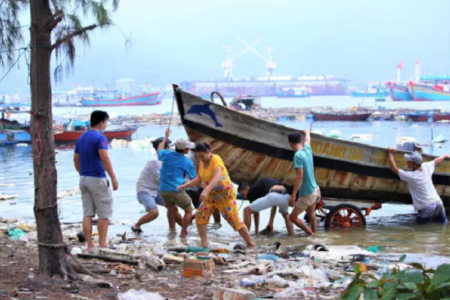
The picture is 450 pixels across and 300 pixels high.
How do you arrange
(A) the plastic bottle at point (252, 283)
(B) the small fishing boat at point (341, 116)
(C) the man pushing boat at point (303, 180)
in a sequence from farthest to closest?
(B) the small fishing boat at point (341, 116)
(C) the man pushing boat at point (303, 180)
(A) the plastic bottle at point (252, 283)

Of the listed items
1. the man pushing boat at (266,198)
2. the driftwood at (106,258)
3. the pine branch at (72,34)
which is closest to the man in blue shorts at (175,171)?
the man pushing boat at (266,198)

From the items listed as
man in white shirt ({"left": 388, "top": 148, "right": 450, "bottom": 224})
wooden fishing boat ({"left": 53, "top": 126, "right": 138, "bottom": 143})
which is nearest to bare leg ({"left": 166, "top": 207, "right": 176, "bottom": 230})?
man in white shirt ({"left": 388, "top": 148, "right": 450, "bottom": 224})

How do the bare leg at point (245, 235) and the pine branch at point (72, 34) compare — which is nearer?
the pine branch at point (72, 34)

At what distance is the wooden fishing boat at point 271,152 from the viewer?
36.6 ft

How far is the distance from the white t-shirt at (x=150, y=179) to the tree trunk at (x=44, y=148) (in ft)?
13.7

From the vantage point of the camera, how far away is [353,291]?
4340 mm

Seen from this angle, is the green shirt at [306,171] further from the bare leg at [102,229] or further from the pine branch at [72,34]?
the pine branch at [72,34]

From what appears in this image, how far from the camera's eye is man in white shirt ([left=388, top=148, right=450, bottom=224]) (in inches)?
432

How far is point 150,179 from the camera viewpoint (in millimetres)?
10398

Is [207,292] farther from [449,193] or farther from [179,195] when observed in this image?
[449,193]

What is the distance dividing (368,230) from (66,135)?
107ft

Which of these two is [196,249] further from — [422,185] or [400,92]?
[400,92]

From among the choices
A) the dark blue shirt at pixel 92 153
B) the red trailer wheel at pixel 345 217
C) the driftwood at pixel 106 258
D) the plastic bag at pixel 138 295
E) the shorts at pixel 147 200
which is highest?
the dark blue shirt at pixel 92 153

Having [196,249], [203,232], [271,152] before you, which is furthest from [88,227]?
[271,152]
